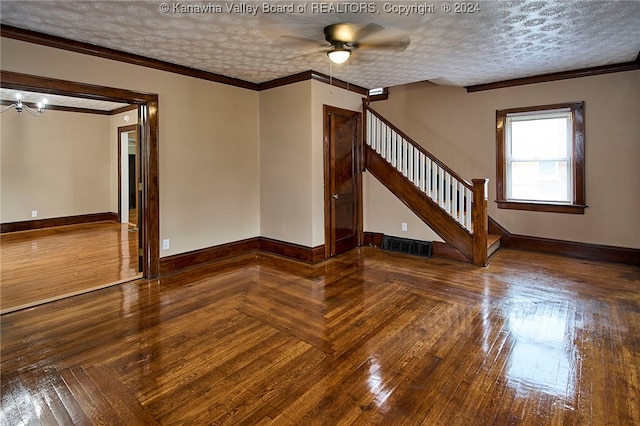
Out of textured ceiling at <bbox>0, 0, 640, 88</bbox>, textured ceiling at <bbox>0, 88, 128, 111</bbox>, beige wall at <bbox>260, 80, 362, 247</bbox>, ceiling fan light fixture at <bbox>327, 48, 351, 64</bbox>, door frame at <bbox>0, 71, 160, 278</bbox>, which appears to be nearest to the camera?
textured ceiling at <bbox>0, 0, 640, 88</bbox>

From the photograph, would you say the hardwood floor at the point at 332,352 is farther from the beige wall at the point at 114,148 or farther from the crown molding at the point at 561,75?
the beige wall at the point at 114,148

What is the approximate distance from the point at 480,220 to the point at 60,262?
5607mm

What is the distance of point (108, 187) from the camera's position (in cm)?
844

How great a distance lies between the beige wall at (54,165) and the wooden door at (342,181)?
594 cm

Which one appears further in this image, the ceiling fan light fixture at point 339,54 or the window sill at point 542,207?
the window sill at point 542,207

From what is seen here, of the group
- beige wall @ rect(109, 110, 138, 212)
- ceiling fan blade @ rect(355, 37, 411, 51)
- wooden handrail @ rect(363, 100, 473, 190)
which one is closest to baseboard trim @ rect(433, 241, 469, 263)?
wooden handrail @ rect(363, 100, 473, 190)

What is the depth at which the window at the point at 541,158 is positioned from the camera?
5.00 metres

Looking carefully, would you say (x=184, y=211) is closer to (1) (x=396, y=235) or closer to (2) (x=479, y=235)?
(1) (x=396, y=235)

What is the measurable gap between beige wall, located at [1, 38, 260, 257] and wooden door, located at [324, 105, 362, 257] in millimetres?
1133

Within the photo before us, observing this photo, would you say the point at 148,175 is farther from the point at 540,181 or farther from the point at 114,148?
the point at 540,181

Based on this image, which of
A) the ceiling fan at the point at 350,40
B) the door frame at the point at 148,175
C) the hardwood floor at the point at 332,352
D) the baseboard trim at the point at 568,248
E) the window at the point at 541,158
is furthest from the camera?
the window at the point at 541,158

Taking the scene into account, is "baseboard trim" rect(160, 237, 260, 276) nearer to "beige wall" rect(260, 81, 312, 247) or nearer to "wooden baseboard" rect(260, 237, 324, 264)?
"wooden baseboard" rect(260, 237, 324, 264)

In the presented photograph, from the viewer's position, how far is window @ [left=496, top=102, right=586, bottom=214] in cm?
500

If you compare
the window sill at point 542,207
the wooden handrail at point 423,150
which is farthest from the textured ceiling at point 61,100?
the window sill at point 542,207
